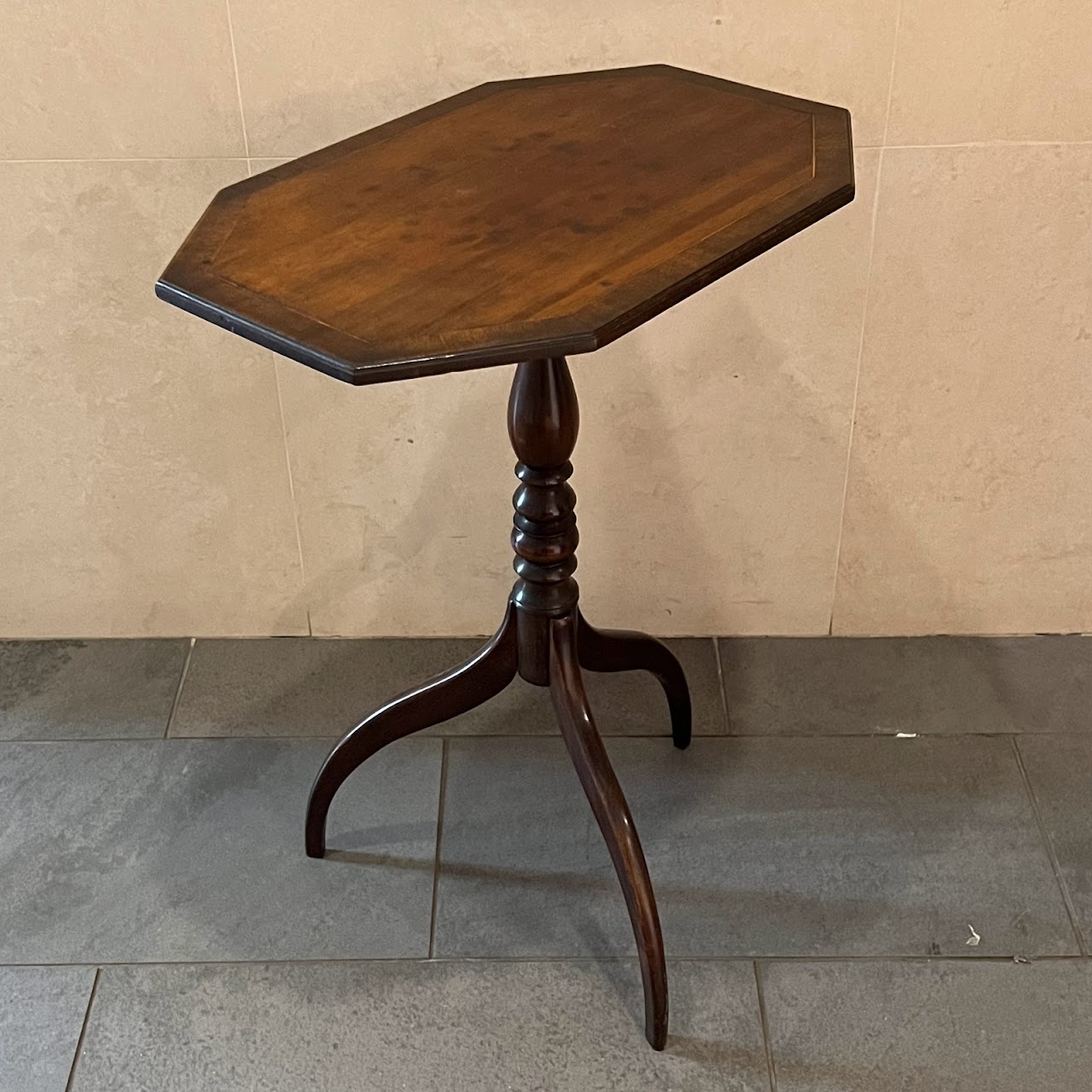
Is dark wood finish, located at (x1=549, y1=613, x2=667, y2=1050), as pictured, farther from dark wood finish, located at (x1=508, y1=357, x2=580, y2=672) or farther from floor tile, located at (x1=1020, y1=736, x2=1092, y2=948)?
floor tile, located at (x1=1020, y1=736, x2=1092, y2=948)

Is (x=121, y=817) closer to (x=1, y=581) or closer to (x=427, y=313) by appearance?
(x=1, y=581)

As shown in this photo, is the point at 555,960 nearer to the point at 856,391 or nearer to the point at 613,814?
the point at 613,814

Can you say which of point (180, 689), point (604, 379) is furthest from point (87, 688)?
point (604, 379)

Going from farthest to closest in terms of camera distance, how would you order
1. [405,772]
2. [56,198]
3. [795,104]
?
[405,772] < [56,198] < [795,104]

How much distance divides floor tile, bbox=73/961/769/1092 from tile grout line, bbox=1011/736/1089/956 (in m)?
0.37

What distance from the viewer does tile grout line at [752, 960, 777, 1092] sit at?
1342mm

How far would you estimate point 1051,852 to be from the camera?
1.57m

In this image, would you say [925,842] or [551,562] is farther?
[925,842]

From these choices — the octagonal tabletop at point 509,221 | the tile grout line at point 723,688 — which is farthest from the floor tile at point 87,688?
the octagonal tabletop at point 509,221

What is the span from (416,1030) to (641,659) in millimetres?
492

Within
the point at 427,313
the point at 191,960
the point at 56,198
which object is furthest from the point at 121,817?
the point at 427,313

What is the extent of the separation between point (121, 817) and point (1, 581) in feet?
1.42

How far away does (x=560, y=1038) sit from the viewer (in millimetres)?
1383

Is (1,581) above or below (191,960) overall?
above
